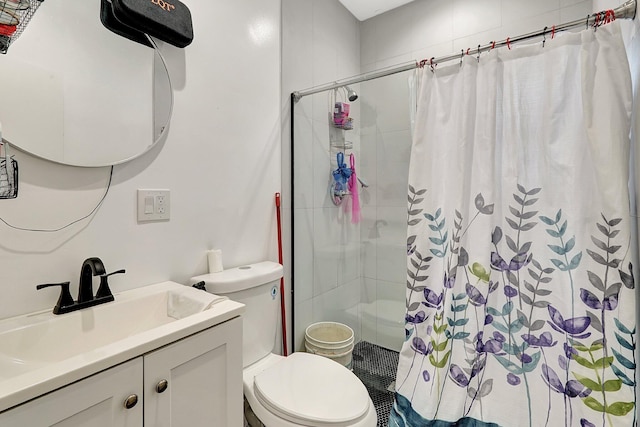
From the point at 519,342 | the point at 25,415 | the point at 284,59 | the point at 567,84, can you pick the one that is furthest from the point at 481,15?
the point at 25,415

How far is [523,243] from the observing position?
121 centimetres

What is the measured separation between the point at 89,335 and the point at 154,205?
0.49m

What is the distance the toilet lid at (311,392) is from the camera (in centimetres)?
107

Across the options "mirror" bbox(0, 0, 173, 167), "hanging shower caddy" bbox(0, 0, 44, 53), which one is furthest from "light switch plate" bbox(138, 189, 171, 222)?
"hanging shower caddy" bbox(0, 0, 44, 53)

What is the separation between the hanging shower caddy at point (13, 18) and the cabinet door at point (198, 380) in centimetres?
100

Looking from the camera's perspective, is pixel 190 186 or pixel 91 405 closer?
pixel 91 405

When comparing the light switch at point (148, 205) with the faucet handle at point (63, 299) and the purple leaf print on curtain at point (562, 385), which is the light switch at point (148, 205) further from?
the purple leaf print on curtain at point (562, 385)

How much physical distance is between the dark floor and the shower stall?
2.4 inches

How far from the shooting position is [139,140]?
1.17m

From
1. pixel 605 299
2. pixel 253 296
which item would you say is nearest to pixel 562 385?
pixel 605 299

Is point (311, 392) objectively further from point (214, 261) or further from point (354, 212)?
point (354, 212)

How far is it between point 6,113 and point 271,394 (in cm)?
125

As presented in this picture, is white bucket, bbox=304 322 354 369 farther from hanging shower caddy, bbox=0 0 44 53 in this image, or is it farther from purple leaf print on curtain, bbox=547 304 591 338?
hanging shower caddy, bbox=0 0 44 53

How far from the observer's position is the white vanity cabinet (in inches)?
24.6
